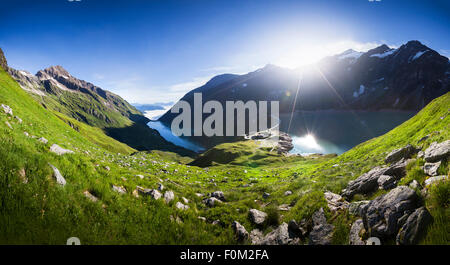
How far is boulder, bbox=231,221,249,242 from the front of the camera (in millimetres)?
7370

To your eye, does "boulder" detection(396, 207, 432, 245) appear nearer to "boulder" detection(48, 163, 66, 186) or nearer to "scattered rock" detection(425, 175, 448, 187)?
"scattered rock" detection(425, 175, 448, 187)

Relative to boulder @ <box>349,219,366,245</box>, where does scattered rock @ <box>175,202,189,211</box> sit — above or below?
below

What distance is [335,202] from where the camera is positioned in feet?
25.5

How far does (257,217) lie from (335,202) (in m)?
3.56

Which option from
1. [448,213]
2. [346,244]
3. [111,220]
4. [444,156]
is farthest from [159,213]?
[444,156]

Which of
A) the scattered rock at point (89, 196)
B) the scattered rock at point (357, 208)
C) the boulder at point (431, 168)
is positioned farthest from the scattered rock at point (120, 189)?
the boulder at point (431, 168)

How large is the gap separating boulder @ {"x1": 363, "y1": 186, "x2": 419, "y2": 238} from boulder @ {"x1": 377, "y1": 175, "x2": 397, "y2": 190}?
1.58 metres

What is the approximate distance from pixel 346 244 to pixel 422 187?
3.03 metres

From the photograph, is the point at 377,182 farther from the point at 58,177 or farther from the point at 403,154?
the point at 58,177

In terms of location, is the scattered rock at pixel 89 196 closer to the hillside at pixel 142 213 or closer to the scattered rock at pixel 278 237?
the hillside at pixel 142 213

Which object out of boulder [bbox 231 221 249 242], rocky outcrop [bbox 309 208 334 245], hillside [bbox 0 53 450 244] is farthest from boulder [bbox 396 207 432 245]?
boulder [bbox 231 221 249 242]
